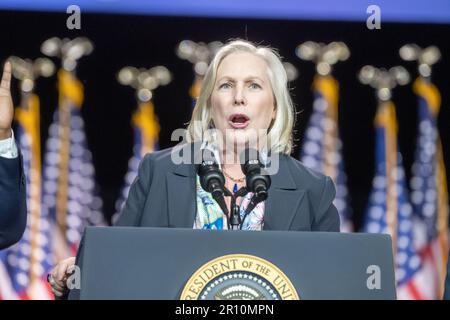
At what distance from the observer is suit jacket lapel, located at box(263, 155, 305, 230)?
2018 mm

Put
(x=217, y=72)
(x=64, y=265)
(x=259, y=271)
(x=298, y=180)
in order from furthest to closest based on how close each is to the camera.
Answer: (x=217, y=72) < (x=298, y=180) < (x=64, y=265) < (x=259, y=271)

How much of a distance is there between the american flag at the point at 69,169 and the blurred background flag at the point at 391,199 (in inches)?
59.0

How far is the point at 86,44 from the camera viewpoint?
4352mm

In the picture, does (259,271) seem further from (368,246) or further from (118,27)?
(118,27)

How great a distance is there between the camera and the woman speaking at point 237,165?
204cm

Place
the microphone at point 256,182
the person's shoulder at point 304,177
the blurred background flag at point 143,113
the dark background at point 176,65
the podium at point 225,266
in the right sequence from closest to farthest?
1. the podium at point 225,266
2. the microphone at point 256,182
3. the person's shoulder at point 304,177
4. the dark background at point 176,65
5. the blurred background flag at point 143,113

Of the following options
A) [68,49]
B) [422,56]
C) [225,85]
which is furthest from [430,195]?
[225,85]

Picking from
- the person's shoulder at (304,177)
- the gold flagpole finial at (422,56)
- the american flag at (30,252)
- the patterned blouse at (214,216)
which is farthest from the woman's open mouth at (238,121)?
the gold flagpole finial at (422,56)

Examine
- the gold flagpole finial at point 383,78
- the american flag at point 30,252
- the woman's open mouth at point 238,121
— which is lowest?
the american flag at point 30,252

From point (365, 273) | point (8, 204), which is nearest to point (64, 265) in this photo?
point (8, 204)

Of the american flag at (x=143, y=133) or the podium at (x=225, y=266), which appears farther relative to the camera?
the american flag at (x=143, y=133)

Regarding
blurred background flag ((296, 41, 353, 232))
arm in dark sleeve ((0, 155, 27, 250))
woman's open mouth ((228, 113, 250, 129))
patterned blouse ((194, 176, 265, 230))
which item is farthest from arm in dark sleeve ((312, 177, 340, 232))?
blurred background flag ((296, 41, 353, 232))

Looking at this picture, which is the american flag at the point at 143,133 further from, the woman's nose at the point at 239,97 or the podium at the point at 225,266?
the podium at the point at 225,266

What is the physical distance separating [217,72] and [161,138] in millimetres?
2126
